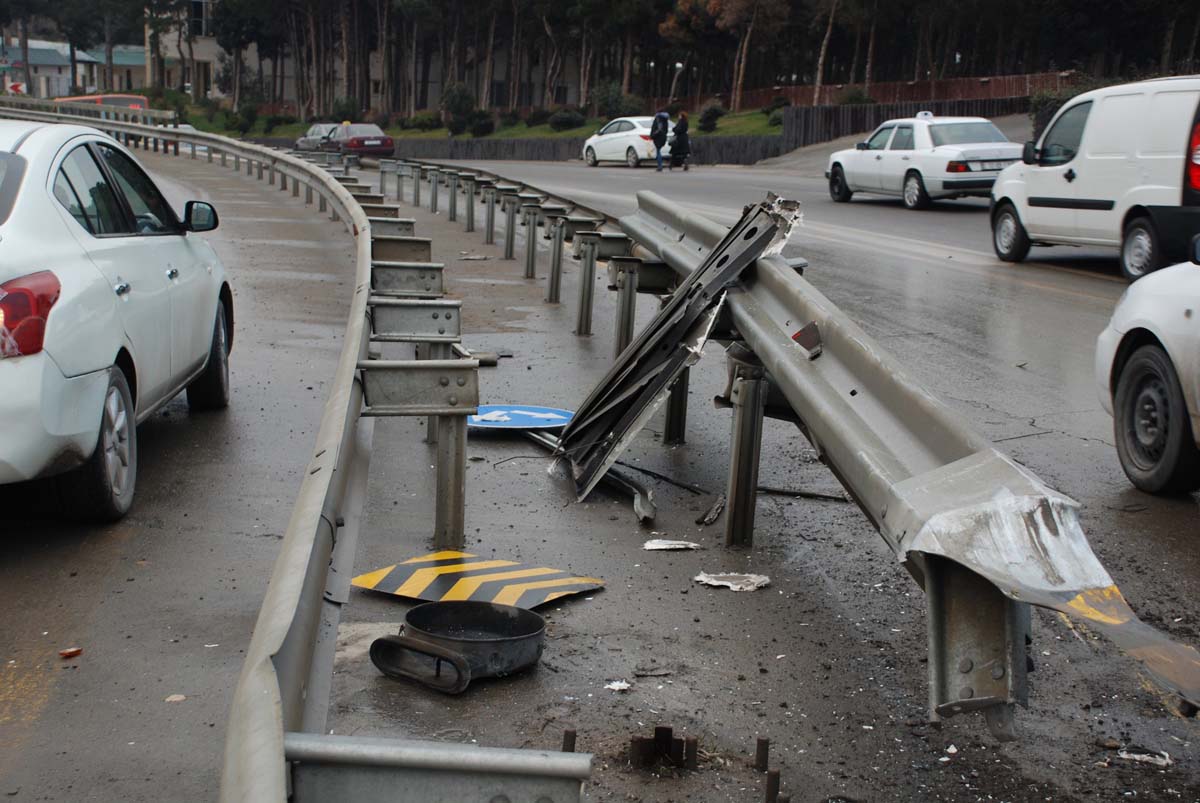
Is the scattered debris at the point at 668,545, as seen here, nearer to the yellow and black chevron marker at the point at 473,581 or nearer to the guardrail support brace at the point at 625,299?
the yellow and black chevron marker at the point at 473,581

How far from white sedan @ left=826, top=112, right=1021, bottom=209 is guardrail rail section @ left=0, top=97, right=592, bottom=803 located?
20.1 metres

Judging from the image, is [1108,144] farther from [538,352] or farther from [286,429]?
[286,429]

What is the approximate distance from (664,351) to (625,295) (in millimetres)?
2792

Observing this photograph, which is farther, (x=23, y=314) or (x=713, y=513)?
(x=713, y=513)

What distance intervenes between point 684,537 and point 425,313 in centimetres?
168

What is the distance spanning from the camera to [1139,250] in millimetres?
15547

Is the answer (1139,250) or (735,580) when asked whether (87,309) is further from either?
(1139,250)

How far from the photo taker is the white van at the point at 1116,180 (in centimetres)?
1480

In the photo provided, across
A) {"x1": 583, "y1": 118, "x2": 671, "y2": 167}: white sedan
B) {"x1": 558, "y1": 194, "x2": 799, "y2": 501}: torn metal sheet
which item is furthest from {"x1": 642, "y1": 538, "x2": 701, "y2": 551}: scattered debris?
{"x1": 583, "y1": 118, "x2": 671, "y2": 167}: white sedan

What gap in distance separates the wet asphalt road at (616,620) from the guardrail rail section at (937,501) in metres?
0.59

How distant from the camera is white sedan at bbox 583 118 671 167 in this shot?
1737 inches

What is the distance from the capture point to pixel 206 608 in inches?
206

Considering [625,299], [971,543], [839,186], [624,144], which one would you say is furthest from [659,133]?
[971,543]

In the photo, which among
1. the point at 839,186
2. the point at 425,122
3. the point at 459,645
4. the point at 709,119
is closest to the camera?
the point at 459,645
